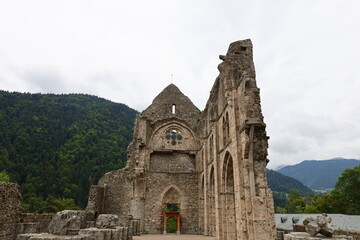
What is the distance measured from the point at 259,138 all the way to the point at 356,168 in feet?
78.7

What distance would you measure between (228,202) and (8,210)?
9.43 m

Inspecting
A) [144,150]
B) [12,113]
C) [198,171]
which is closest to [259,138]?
[198,171]

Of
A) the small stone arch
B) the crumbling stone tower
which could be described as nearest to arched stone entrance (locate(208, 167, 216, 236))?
the crumbling stone tower

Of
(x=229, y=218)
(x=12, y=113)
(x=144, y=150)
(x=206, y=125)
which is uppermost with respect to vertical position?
(x=12, y=113)

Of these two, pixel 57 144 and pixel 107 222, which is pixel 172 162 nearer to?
pixel 107 222

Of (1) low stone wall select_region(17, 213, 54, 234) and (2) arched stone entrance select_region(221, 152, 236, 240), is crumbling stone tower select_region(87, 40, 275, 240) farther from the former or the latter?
(1) low stone wall select_region(17, 213, 54, 234)

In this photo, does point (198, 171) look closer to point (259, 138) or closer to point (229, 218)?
point (229, 218)

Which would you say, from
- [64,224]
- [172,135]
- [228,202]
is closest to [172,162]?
[172,135]

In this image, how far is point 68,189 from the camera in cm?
4169

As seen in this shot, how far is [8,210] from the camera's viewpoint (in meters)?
9.40

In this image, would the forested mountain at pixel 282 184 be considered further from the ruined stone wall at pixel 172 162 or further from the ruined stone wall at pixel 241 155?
the ruined stone wall at pixel 241 155

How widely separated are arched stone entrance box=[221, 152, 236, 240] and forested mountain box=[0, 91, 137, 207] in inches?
1305

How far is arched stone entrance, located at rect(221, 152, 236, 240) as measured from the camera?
12.6 meters

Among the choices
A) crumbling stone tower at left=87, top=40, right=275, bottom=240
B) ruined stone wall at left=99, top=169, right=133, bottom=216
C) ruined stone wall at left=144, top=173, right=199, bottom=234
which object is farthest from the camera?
ruined stone wall at left=99, top=169, right=133, bottom=216
